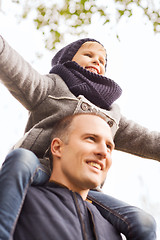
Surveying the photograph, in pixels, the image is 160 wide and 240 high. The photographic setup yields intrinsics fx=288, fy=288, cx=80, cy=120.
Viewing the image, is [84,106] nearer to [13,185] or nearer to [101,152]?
[101,152]

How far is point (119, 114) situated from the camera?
2.20 m

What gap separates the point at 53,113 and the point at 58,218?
2.55 ft

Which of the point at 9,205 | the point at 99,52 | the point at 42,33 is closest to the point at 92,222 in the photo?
the point at 9,205

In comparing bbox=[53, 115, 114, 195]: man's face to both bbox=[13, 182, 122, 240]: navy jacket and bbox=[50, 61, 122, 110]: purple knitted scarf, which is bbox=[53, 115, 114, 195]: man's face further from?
bbox=[50, 61, 122, 110]: purple knitted scarf

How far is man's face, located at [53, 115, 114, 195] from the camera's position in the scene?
159 cm

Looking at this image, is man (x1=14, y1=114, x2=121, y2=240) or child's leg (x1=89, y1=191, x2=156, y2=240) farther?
child's leg (x1=89, y1=191, x2=156, y2=240)

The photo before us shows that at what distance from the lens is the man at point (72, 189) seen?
1338 mm

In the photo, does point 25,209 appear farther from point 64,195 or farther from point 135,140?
point 135,140

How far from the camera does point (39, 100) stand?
6.40 feet

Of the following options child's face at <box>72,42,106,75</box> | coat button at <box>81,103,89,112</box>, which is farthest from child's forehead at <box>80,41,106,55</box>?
coat button at <box>81,103,89,112</box>

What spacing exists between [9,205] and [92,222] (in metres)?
0.47

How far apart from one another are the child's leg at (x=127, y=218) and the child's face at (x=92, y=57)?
3.39ft

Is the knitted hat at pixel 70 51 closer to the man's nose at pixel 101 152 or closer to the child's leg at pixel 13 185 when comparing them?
the man's nose at pixel 101 152

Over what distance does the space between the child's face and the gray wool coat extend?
34cm
